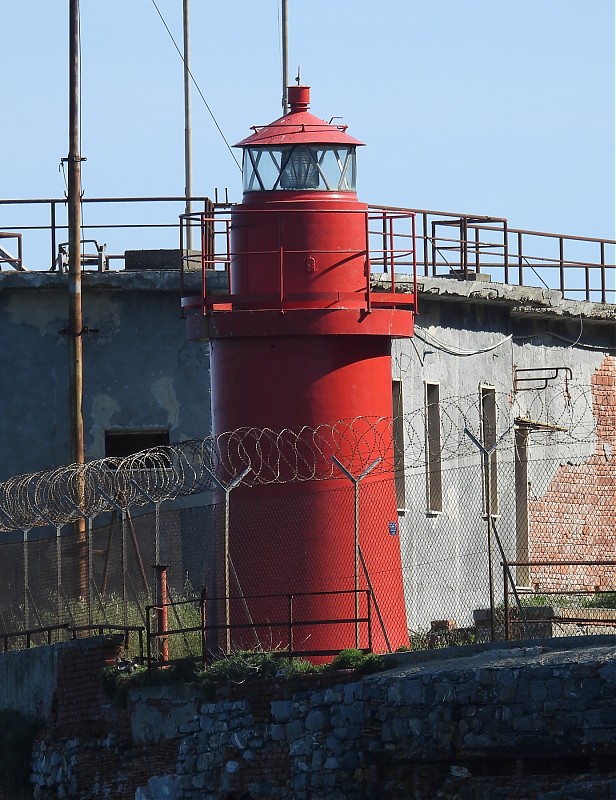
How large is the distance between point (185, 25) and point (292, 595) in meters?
26.7

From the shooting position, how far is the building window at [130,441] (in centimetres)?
2805

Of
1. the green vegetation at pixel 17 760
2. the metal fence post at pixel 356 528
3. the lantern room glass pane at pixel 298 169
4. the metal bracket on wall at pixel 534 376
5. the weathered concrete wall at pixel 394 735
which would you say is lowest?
the green vegetation at pixel 17 760

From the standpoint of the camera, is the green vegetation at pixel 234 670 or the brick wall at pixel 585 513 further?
the brick wall at pixel 585 513

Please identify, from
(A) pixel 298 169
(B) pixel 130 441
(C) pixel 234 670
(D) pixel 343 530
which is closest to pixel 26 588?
(D) pixel 343 530

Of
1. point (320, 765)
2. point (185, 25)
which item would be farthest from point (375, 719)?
point (185, 25)

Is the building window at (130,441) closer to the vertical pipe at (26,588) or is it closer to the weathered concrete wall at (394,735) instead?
the vertical pipe at (26,588)

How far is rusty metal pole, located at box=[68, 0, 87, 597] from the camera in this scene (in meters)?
26.8

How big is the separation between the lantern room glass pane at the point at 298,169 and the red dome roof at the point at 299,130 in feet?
0.25

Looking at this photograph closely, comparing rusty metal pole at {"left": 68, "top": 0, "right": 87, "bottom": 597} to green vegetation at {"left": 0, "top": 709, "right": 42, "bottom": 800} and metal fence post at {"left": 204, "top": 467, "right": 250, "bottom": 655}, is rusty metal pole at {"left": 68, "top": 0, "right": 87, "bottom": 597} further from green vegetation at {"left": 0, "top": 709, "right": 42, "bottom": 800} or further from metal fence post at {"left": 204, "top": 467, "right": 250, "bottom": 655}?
metal fence post at {"left": 204, "top": 467, "right": 250, "bottom": 655}

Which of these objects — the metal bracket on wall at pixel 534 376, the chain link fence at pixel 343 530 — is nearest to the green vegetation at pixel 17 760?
the chain link fence at pixel 343 530

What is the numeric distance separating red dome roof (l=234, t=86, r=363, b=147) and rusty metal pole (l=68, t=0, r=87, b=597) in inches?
244

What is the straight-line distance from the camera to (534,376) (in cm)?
2953

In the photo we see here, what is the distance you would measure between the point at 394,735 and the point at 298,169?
682 centimetres

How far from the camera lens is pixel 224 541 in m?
19.7
